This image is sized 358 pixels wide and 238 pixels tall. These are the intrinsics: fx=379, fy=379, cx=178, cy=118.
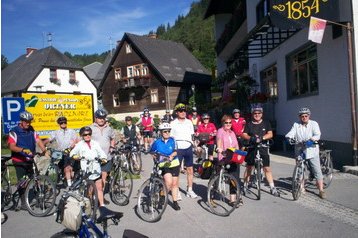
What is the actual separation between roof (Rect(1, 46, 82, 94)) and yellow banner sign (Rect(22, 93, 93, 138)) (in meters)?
34.9

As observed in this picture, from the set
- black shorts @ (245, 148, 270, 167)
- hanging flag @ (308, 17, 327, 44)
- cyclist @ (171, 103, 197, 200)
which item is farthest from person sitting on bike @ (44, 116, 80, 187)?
hanging flag @ (308, 17, 327, 44)

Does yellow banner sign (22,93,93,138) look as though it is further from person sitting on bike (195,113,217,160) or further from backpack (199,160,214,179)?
backpack (199,160,214,179)

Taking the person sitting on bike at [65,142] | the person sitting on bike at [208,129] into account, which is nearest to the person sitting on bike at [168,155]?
the person sitting on bike at [65,142]

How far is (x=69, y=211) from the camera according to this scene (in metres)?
4.16

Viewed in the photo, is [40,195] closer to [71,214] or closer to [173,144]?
[173,144]

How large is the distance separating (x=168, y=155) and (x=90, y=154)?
145 centimetres

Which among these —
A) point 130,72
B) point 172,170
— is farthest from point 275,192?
point 130,72

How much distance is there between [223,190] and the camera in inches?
275

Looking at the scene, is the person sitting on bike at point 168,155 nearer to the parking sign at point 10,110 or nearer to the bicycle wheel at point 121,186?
the bicycle wheel at point 121,186

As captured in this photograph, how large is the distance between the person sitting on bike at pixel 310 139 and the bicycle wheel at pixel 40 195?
4.93 metres

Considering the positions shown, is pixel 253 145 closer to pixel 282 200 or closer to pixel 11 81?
pixel 282 200

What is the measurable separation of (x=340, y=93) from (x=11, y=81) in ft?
154

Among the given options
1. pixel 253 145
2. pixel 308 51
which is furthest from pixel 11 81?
pixel 253 145

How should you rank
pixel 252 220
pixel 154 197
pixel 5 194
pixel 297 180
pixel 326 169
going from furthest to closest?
1. pixel 326 169
2. pixel 5 194
3. pixel 297 180
4. pixel 154 197
5. pixel 252 220
